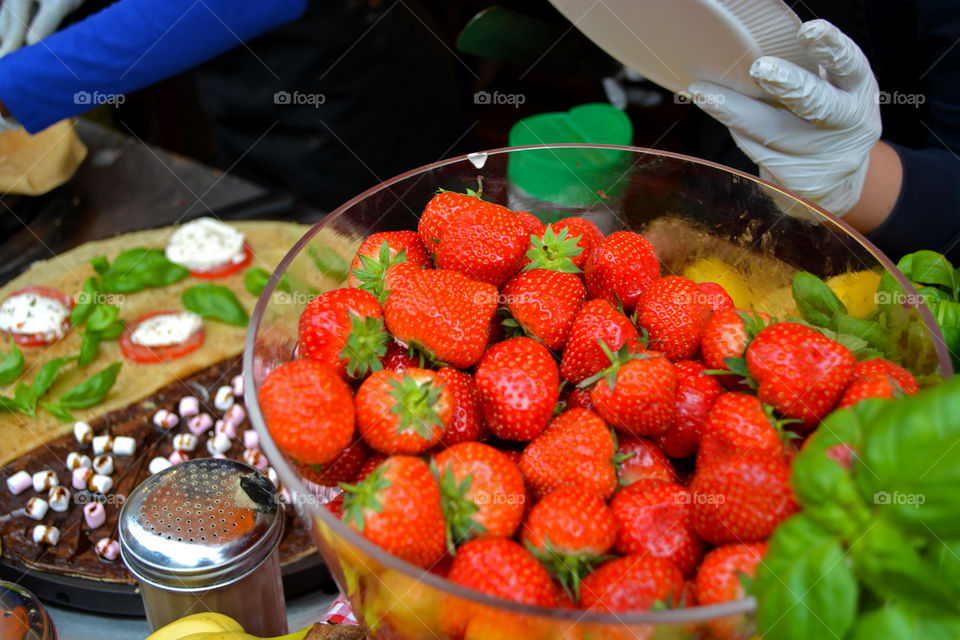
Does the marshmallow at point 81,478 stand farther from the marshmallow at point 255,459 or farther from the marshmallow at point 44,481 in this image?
the marshmallow at point 255,459

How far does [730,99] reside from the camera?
1188 mm

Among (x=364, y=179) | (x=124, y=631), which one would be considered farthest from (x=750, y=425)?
(x=364, y=179)

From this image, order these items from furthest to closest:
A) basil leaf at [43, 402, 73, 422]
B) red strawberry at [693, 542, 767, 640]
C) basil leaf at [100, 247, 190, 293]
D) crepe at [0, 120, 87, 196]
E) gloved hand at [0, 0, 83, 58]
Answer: gloved hand at [0, 0, 83, 58]
crepe at [0, 120, 87, 196]
basil leaf at [100, 247, 190, 293]
basil leaf at [43, 402, 73, 422]
red strawberry at [693, 542, 767, 640]

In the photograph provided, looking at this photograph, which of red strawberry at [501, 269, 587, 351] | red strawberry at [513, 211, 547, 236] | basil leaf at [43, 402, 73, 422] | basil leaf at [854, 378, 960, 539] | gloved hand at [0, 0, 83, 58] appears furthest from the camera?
gloved hand at [0, 0, 83, 58]

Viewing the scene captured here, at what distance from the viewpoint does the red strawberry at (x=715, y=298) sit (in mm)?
820

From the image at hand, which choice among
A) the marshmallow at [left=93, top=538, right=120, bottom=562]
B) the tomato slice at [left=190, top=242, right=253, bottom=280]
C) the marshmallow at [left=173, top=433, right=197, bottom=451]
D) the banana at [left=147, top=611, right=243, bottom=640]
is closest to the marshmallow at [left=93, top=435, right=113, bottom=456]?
the marshmallow at [left=173, top=433, right=197, bottom=451]

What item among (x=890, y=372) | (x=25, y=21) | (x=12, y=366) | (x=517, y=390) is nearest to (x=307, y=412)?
(x=517, y=390)

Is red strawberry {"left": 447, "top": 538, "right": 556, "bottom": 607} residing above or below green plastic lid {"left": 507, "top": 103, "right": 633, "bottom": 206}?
below

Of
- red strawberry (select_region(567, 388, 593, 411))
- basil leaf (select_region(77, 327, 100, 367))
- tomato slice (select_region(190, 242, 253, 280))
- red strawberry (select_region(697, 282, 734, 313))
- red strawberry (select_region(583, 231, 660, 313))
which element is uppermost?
red strawberry (select_region(583, 231, 660, 313))

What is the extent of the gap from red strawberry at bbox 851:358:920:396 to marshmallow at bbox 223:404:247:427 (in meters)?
1.01

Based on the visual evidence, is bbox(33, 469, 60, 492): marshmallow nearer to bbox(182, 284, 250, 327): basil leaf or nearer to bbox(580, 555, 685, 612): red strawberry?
bbox(182, 284, 250, 327): basil leaf

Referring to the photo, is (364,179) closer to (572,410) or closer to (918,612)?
(572,410)

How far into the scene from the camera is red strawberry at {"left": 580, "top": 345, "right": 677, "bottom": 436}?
698 millimetres

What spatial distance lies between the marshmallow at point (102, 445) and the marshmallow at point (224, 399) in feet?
0.62
